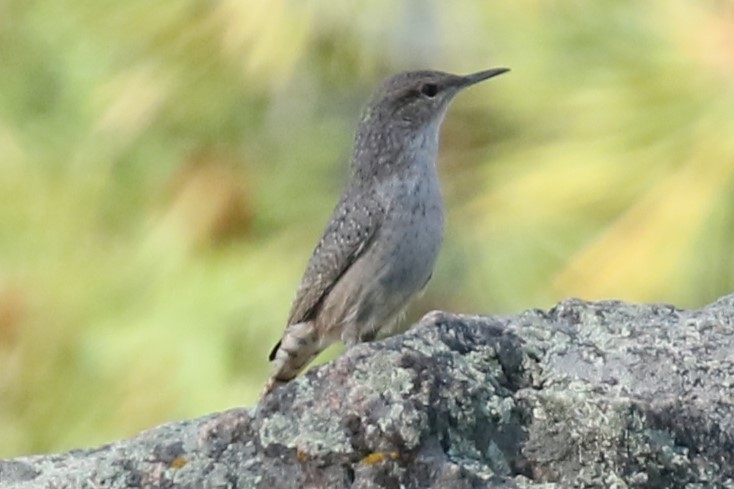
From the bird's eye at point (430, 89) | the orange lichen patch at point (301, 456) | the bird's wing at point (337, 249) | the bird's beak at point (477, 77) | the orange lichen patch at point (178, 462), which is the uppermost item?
the bird's eye at point (430, 89)

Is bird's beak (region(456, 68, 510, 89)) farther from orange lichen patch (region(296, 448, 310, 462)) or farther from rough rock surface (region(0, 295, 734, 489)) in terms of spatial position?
orange lichen patch (region(296, 448, 310, 462))

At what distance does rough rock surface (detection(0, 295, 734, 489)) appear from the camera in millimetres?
2086

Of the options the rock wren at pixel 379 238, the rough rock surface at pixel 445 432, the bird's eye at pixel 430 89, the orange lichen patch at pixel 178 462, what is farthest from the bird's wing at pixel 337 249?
the orange lichen patch at pixel 178 462

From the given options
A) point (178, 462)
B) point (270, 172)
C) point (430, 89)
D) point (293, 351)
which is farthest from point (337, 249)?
point (178, 462)

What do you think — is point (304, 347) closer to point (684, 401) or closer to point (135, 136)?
point (135, 136)

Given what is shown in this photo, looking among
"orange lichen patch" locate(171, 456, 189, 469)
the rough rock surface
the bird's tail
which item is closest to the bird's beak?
the bird's tail

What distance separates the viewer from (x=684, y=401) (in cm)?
224

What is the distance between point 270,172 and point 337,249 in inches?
33.6

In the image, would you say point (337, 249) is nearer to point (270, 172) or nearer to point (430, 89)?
point (430, 89)

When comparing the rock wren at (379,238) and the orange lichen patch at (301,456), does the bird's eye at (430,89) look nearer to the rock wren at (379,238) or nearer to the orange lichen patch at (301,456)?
the rock wren at (379,238)

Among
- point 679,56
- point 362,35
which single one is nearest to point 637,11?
point 679,56

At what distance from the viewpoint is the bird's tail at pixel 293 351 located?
13.5ft

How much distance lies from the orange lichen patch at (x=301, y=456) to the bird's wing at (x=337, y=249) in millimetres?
2124

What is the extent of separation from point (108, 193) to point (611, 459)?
11.1 feet
